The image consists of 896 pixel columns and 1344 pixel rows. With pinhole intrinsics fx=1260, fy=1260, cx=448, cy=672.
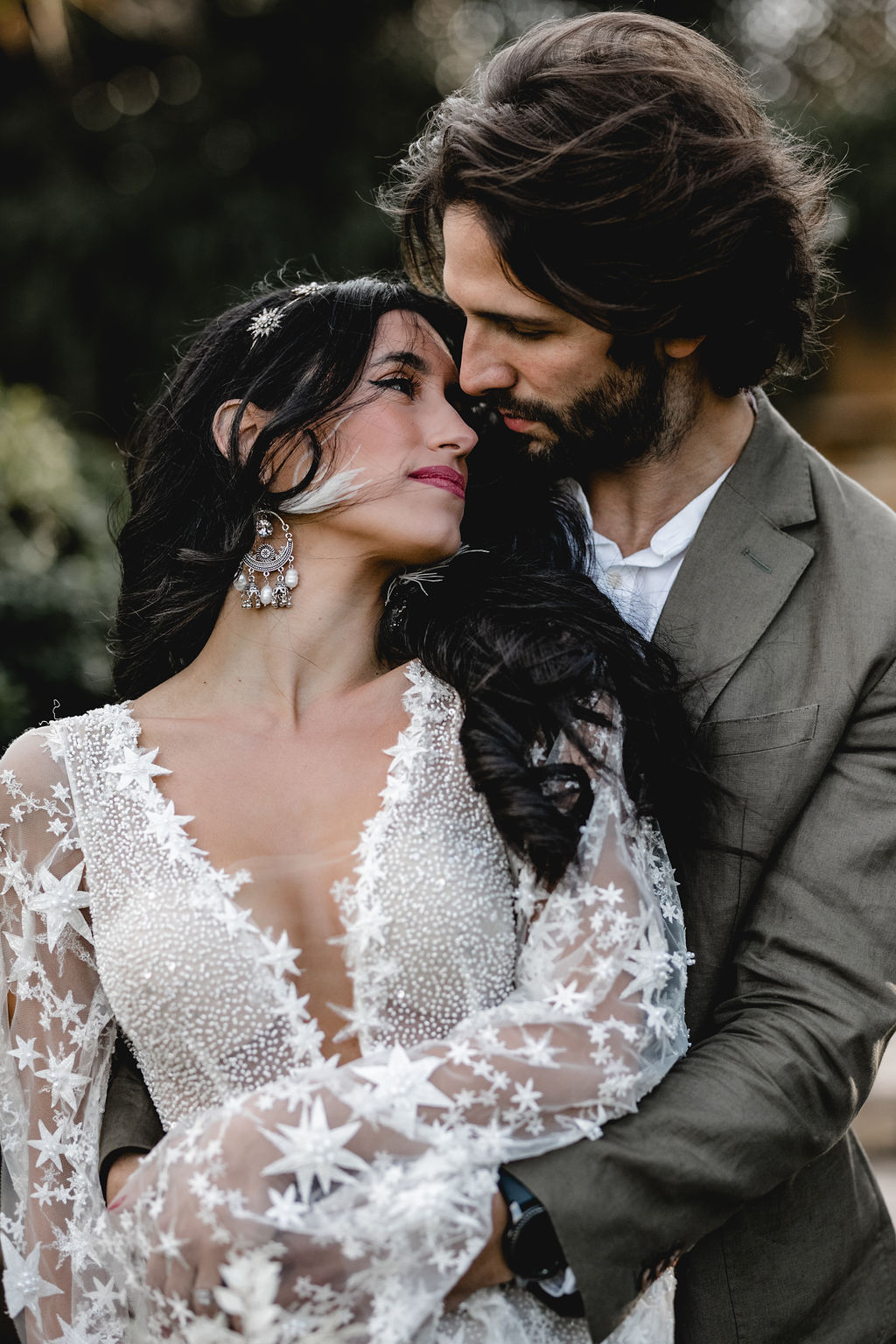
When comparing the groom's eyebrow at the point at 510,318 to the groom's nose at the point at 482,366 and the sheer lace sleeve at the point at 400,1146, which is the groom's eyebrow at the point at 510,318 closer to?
the groom's nose at the point at 482,366

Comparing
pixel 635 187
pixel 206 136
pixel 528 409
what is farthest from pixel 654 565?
pixel 206 136

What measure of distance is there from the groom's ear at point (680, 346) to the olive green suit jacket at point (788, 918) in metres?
0.36

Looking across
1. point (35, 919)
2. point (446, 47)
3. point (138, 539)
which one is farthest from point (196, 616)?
point (446, 47)

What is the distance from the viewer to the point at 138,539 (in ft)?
9.06

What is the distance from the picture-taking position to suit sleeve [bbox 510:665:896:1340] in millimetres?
1869

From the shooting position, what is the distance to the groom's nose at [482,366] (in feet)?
8.70

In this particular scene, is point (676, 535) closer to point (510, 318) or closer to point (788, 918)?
point (510, 318)

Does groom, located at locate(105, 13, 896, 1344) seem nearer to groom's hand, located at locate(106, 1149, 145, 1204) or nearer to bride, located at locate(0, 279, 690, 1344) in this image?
groom's hand, located at locate(106, 1149, 145, 1204)

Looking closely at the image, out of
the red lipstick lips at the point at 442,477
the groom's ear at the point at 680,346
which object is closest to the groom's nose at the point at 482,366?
the red lipstick lips at the point at 442,477

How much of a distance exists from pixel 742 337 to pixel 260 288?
3.54 feet

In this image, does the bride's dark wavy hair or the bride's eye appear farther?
the bride's eye

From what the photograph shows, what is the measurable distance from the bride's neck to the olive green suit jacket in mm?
618

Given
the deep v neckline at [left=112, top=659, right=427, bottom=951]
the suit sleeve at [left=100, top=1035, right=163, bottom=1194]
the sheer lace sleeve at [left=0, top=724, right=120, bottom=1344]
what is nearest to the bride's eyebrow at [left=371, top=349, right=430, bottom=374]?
the deep v neckline at [left=112, top=659, right=427, bottom=951]

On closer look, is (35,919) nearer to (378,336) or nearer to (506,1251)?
(506,1251)
